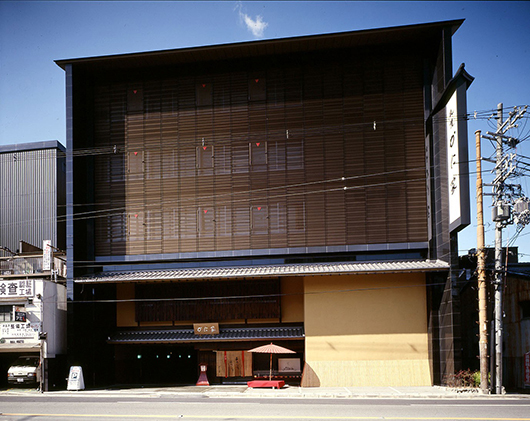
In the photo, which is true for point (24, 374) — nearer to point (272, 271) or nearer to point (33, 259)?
point (33, 259)

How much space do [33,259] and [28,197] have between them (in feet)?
30.9

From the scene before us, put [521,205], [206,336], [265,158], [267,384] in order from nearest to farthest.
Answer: [521,205], [267,384], [265,158], [206,336]

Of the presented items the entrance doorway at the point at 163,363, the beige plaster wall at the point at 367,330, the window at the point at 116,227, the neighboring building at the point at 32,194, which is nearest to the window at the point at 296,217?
the beige plaster wall at the point at 367,330

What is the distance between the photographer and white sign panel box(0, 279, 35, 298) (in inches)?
1112

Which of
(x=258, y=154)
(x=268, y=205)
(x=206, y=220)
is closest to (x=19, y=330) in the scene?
(x=206, y=220)

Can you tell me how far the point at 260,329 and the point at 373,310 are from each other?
613cm

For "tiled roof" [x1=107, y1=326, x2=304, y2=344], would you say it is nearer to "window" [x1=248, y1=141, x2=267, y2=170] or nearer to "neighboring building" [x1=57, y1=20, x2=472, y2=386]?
"neighboring building" [x1=57, y1=20, x2=472, y2=386]

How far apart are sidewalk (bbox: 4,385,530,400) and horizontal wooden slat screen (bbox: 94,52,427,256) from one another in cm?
713

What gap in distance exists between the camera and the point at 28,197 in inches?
1518

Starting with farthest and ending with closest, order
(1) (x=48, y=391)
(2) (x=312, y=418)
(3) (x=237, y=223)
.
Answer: (3) (x=237, y=223) < (1) (x=48, y=391) < (2) (x=312, y=418)

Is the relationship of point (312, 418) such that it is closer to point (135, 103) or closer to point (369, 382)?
point (369, 382)

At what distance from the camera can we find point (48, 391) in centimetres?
2734

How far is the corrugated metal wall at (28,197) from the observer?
3791cm

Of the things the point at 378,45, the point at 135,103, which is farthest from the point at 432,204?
the point at 135,103
